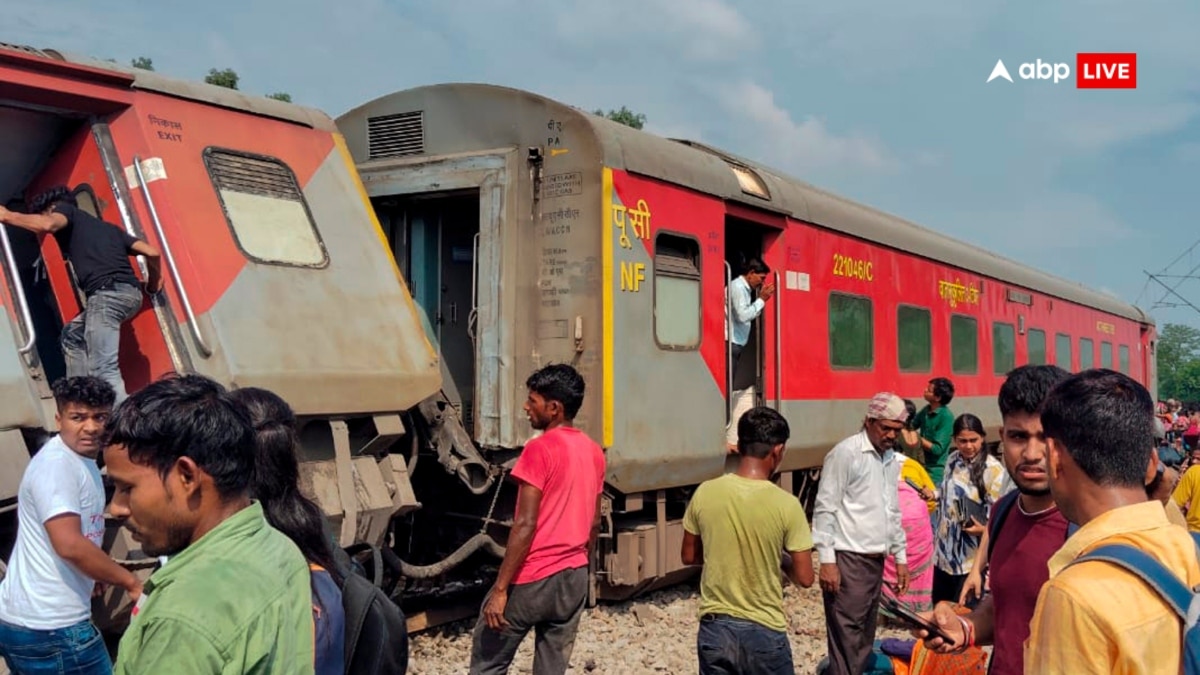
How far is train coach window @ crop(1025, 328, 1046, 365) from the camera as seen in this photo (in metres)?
14.6

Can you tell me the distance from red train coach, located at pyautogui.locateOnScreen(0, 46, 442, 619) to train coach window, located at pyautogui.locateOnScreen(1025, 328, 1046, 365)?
37.2 feet

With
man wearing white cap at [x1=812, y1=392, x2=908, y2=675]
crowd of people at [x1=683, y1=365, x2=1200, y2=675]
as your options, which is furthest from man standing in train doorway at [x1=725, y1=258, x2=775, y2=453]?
man wearing white cap at [x1=812, y1=392, x2=908, y2=675]

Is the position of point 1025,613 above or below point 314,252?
below

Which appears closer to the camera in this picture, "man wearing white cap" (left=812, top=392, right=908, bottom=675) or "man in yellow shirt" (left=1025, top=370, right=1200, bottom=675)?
"man in yellow shirt" (left=1025, top=370, right=1200, bottom=675)

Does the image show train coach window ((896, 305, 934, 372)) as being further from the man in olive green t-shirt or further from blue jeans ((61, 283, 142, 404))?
blue jeans ((61, 283, 142, 404))

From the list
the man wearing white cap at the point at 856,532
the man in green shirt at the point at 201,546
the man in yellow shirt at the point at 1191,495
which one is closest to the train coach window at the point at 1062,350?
the man in yellow shirt at the point at 1191,495

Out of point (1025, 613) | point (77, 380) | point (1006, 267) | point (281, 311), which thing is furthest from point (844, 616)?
point (1006, 267)

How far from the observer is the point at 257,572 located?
1787 millimetres

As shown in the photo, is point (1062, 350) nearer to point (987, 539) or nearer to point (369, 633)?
point (987, 539)

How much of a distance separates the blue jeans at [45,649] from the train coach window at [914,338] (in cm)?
863

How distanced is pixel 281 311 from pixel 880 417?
295 centimetres

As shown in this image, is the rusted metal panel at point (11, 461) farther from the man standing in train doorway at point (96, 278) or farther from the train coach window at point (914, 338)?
the train coach window at point (914, 338)

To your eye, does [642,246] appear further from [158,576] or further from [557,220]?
[158,576]

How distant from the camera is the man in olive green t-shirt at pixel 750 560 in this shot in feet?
12.6
